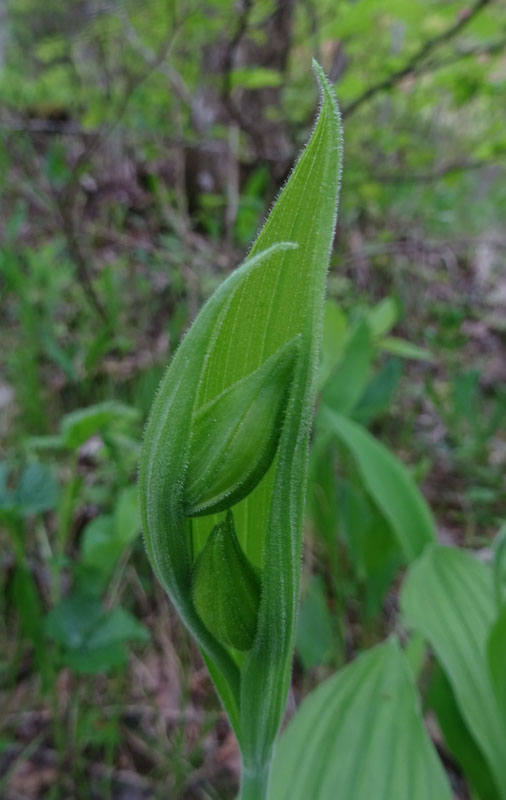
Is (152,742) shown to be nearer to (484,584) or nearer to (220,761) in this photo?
(220,761)

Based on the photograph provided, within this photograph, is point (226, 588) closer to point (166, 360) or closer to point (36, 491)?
point (36, 491)

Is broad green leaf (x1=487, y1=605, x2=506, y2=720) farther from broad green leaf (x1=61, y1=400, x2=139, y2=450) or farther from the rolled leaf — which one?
broad green leaf (x1=61, y1=400, x2=139, y2=450)

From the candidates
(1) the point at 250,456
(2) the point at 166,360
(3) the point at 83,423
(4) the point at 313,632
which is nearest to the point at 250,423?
(1) the point at 250,456

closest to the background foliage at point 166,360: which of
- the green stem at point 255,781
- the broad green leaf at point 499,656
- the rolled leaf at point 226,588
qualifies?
the broad green leaf at point 499,656

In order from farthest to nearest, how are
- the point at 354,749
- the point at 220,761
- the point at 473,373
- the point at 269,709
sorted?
1. the point at 473,373
2. the point at 220,761
3. the point at 354,749
4. the point at 269,709

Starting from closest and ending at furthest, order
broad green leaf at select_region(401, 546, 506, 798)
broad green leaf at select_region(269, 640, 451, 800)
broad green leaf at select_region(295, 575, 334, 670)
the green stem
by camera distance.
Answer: the green stem → broad green leaf at select_region(269, 640, 451, 800) → broad green leaf at select_region(401, 546, 506, 798) → broad green leaf at select_region(295, 575, 334, 670)

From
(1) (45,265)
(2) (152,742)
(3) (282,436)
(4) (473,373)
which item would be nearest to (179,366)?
(3) (282,436)

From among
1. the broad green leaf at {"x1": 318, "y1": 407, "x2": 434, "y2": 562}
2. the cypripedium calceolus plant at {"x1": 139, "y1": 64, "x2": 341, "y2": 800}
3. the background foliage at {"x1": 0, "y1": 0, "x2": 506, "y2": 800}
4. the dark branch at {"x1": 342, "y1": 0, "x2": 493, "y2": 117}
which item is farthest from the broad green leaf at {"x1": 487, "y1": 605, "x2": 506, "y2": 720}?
the dark branch at {"x1": 342, "y1": 0, "x2": 493, "y2": 117}
